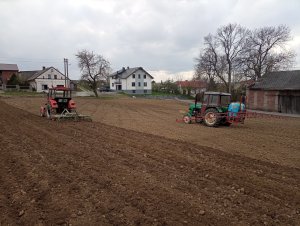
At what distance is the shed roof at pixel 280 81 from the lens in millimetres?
27089

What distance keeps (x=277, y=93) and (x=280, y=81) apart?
6.54ft

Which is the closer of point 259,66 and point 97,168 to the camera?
point 97,168

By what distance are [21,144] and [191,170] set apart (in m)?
5.51

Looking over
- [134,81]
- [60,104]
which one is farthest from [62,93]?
[134,81]

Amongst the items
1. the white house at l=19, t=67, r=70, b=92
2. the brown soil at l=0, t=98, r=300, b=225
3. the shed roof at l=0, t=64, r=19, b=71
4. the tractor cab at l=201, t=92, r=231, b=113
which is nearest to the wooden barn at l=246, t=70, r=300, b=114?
the tractor cab at l=201, t=92, r=231, b=113

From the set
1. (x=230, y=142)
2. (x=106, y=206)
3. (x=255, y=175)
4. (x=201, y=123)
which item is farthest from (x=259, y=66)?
(x=106, y=206)

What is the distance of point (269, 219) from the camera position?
3771mm

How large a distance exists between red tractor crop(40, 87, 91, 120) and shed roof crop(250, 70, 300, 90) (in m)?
22.7

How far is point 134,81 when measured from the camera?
220ft

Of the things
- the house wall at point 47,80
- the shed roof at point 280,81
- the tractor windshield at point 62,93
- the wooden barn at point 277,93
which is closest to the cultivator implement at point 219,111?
the tractor windshield at point 62,93

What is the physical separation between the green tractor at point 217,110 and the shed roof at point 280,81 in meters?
16.6

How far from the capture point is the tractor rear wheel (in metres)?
12.9

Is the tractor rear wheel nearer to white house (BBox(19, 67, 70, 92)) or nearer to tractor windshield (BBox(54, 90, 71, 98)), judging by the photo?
tractor windshield (BBox(54, 90, 71, 98))

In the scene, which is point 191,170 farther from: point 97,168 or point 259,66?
point 259,66
